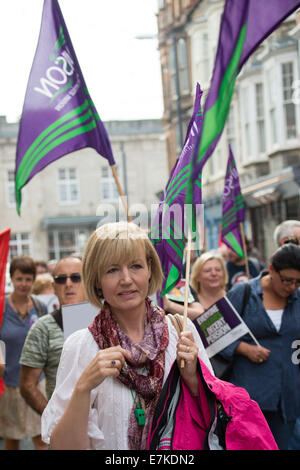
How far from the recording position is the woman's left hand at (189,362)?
2.32 metres

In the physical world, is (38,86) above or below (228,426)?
above

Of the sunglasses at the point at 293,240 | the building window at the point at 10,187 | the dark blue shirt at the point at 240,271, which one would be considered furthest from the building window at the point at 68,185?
the sunglasses at the point at 293,240

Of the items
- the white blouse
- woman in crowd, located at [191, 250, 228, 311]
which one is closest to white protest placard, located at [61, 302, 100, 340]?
the white blouse

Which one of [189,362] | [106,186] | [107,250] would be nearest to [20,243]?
[106,186]

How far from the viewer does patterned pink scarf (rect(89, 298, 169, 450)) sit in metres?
2.37

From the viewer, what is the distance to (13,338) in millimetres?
5953

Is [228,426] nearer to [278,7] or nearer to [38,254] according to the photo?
[278,7]

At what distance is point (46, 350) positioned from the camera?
4.29 m

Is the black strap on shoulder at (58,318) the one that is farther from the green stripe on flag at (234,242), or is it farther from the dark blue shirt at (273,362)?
the green stripe on flag at (234,242)

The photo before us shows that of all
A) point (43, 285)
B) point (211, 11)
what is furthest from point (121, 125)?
point (43, 285)

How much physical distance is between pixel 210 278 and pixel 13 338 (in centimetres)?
185

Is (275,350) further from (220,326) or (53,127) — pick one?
(53,127)

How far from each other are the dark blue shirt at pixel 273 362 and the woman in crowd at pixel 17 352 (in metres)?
2.11

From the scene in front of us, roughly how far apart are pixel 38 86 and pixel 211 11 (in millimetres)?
22644
